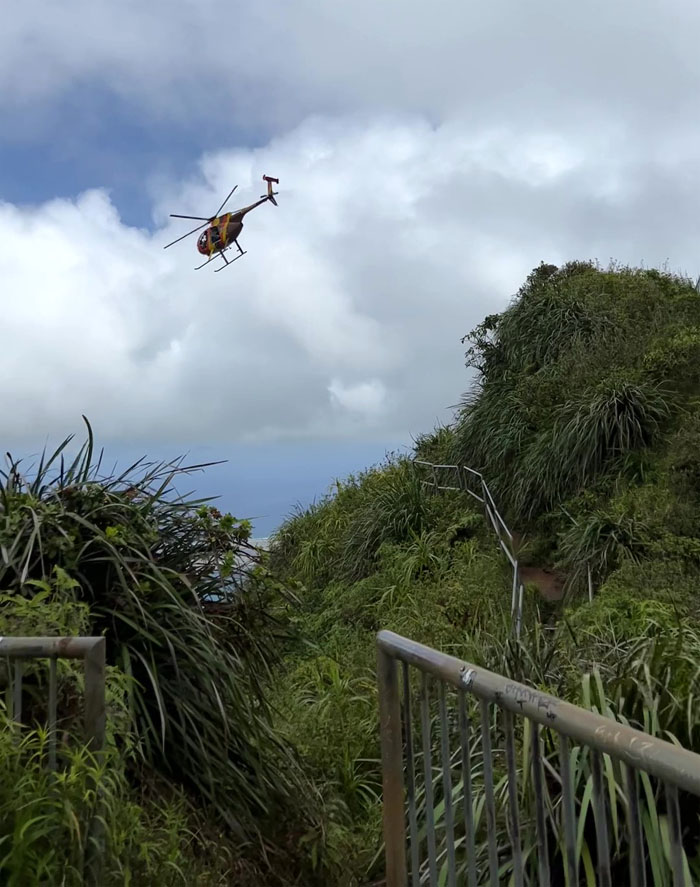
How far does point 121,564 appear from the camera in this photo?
3648mm

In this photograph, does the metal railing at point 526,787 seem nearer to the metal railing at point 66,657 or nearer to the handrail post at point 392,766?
the handrail post at point 392,766

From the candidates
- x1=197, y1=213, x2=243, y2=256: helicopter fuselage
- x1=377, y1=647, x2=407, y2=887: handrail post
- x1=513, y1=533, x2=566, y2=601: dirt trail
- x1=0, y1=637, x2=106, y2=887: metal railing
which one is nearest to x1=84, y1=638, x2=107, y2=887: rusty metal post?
x1=0, y1=637, x2=106, y2=887: metal railing

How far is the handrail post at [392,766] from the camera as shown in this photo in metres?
2.86

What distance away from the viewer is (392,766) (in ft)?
9.55

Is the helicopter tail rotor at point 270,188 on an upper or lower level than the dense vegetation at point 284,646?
upper

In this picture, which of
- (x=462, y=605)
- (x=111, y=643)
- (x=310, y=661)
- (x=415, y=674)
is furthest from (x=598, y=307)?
(x=111, y=643)

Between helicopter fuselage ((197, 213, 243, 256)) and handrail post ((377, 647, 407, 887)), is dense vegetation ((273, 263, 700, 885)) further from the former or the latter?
helicopter fuselage ((197, 213, 243, 256))

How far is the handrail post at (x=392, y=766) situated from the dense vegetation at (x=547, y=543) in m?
0.63

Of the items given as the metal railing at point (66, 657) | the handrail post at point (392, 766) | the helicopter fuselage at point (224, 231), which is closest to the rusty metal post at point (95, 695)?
the metal railing at point (66, 657)

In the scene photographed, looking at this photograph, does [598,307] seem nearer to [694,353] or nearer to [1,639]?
[694,353]

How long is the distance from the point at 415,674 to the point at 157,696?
231cm

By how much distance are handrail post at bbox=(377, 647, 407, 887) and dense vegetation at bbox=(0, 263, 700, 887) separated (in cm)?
56

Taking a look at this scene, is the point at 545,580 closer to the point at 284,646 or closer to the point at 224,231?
the point at 284,646

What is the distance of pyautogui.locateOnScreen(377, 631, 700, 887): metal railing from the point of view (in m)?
1.65
